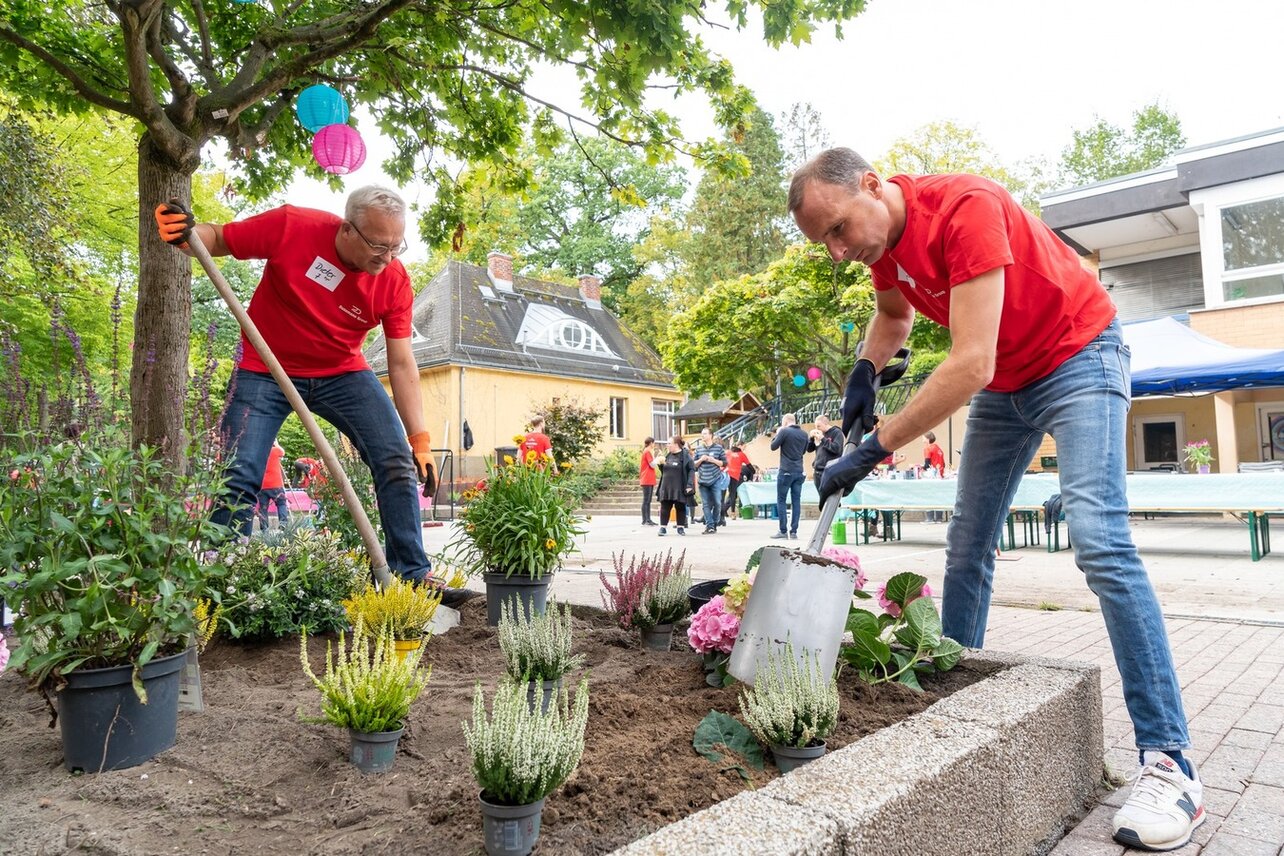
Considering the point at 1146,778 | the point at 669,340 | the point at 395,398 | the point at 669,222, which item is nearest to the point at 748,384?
the point at 669,340

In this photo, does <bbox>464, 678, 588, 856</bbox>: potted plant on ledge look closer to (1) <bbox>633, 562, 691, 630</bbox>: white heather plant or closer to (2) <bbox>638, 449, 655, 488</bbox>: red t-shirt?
(1) <bbox>633, 562, 691, 630</bbox>: white heather plant

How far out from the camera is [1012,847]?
1771mm

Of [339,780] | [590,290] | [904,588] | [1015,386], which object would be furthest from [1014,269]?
[590,290]

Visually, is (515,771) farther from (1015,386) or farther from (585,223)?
(585,223)

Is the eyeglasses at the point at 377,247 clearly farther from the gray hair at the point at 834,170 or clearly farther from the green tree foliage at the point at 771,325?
the green tree foliage at the point at 771,325

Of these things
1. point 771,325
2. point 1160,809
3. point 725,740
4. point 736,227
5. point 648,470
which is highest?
point 736,227

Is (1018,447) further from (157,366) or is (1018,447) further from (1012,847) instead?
(157,366)

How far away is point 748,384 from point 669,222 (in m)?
16.7

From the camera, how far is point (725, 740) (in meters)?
1.93

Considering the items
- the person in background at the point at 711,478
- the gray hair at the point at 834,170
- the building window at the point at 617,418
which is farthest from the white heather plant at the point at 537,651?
the building window at the point at 617,418

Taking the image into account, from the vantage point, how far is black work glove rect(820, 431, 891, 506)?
2188 millimetres

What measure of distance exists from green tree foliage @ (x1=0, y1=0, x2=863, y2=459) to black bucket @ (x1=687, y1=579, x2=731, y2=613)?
1.98 meters

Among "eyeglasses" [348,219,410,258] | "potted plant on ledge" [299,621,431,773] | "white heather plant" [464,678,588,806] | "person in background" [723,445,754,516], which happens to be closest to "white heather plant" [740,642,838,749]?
"white heather plant" [464,678,588,806]

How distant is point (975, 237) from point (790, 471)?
32.3 ft
